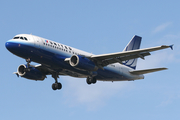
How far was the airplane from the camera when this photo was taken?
40281 millimetres

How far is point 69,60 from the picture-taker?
1658 inches

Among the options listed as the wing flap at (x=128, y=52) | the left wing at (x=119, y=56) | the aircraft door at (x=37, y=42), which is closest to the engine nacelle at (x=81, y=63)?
the left wing at (x=119, y=56)

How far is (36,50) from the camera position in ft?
132

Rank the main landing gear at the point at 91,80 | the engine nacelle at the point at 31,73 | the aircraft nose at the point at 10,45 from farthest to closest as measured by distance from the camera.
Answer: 1. the engine nacelle at the point at 31,73
2. the main landing gear at the point at 91,80
3. the aircraft nose at the point at 10,45

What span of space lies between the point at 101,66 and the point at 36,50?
31.3 ft

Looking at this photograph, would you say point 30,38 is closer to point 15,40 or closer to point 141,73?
point 15,40

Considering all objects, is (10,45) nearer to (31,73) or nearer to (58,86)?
(31,73)

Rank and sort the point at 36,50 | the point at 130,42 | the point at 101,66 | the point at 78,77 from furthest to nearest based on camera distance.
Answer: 1. the point at 130,42
2. the point at 78,77
3. the point at 101,66
4. the point at 36,50

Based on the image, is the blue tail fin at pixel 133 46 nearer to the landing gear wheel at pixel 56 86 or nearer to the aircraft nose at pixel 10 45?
the landing gear wheel at pixel 56 86

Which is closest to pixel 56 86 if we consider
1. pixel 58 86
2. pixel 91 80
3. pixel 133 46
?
pixel 58 86

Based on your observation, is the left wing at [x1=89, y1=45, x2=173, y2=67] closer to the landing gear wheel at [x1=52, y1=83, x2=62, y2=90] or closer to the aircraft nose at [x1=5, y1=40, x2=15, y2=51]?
the landing gear wheel at [x1=52, y1=83, x2=62, y2=90]

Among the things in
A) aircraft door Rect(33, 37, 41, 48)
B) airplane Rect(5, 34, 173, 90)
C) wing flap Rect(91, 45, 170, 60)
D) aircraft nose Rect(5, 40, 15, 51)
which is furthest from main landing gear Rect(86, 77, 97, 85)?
aircraft nose Rect(5, 40, 15, 51)

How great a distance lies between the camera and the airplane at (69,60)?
40.3 metres

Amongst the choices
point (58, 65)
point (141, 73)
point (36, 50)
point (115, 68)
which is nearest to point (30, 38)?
point (36, 50)
